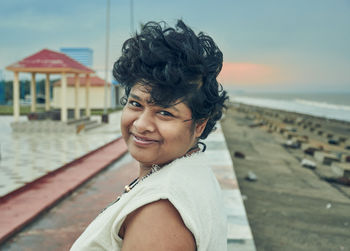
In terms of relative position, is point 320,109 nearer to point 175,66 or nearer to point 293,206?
point 293,206

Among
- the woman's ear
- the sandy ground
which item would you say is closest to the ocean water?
the sandy ground

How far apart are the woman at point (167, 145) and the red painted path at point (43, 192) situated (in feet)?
9.86

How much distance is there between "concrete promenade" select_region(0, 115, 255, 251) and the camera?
11.0 feet

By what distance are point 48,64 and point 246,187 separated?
32.5 feet

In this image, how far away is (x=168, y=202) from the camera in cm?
90

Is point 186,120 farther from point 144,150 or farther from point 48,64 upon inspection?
point 48,64

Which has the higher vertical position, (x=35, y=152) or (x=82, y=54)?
(x=82, y=54)

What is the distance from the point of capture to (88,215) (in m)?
4.29

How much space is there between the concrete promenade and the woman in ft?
6.65

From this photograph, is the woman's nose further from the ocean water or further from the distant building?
the distant building

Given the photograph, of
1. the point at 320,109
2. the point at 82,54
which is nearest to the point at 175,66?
the point at 82,54

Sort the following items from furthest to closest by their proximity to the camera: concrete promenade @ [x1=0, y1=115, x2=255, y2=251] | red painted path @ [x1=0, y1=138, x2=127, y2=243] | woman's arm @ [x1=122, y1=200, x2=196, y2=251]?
red painted path @ [x1=0, y1=138, x2=127, y2=243] → concrete promenade @ [x1=0, y1=115, x2=255, y2=251] → woman's arm @ [x1=122, y1=200, x2=196, y2=251]

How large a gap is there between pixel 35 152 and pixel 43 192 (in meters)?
4.18

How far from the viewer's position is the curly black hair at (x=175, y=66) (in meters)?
1.05
